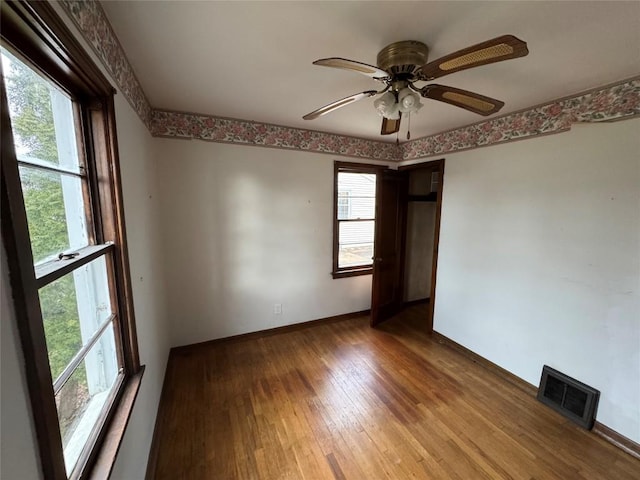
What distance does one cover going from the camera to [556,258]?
205cm

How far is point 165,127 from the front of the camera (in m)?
2.38

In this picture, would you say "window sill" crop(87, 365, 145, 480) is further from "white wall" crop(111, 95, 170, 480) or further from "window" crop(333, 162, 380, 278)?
"window" crop(333, 162, 380, 278)

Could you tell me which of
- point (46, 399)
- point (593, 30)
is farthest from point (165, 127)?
point (593, 30)

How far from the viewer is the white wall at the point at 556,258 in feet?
5.65

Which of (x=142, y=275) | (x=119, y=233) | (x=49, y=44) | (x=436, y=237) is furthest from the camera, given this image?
(x=436, y=237)

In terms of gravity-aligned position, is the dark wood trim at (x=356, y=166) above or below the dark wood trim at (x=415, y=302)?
above

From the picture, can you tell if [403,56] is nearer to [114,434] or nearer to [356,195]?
[114,434]

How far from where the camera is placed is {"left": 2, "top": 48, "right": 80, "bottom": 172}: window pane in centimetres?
68

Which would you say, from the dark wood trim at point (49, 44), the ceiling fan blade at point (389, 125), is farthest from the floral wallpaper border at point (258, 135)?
the dark wood trim at point (49, 44)

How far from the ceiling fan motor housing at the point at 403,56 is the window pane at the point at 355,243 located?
2.12 m

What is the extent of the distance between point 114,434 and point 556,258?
2.91 metres

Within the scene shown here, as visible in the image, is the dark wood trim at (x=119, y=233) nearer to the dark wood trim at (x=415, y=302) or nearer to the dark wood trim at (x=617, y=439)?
the dark wood trim at (x=617, y=439)

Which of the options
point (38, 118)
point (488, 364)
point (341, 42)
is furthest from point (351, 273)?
point (38, 118)

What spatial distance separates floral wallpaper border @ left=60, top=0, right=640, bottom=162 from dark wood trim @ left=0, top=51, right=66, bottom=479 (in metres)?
0.68
